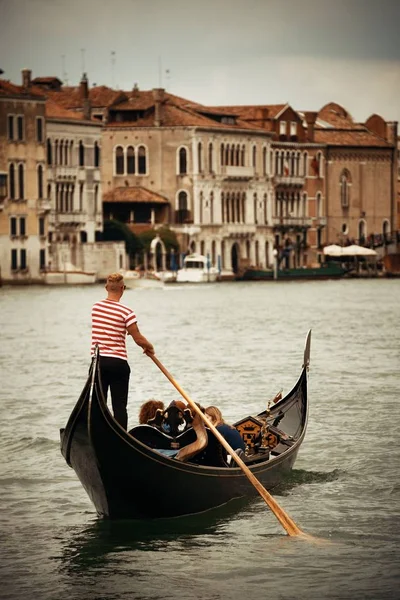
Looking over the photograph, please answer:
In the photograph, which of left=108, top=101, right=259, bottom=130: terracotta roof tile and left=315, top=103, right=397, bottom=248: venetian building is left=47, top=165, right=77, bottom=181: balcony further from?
left=315, top=103, right=397, bottom=248: venetian building

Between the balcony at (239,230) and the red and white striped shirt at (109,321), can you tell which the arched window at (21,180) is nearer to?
the balcony at (239,230)

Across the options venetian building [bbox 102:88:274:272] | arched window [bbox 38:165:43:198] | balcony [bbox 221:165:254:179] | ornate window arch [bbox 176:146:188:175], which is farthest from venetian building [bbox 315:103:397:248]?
arched window [bbox 38:165:43:198]

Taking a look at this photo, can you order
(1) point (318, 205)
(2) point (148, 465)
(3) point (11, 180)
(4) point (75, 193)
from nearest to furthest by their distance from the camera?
1. (2) point (148, 465)
2. (3) point (11, 180)
3. (4) point (75, 193)
4. (1) point (318, 205)

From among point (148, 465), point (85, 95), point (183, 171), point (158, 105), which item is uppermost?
point (85, 95)

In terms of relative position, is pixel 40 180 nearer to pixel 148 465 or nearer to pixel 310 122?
pixel 310 122

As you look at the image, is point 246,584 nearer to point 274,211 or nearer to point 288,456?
point 288,456

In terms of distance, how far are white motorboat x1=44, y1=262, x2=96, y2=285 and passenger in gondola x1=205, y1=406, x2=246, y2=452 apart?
138 ft

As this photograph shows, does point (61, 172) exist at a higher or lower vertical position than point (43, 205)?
higher

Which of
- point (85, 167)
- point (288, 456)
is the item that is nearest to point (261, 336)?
point (288, 456)

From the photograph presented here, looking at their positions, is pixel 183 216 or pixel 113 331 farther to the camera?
pixel 183 216

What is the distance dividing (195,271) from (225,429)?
46.1 meters

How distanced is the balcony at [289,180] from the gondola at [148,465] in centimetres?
5517

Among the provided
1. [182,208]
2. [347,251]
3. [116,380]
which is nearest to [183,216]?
[182,208]

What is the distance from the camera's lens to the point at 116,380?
10.3 meters
